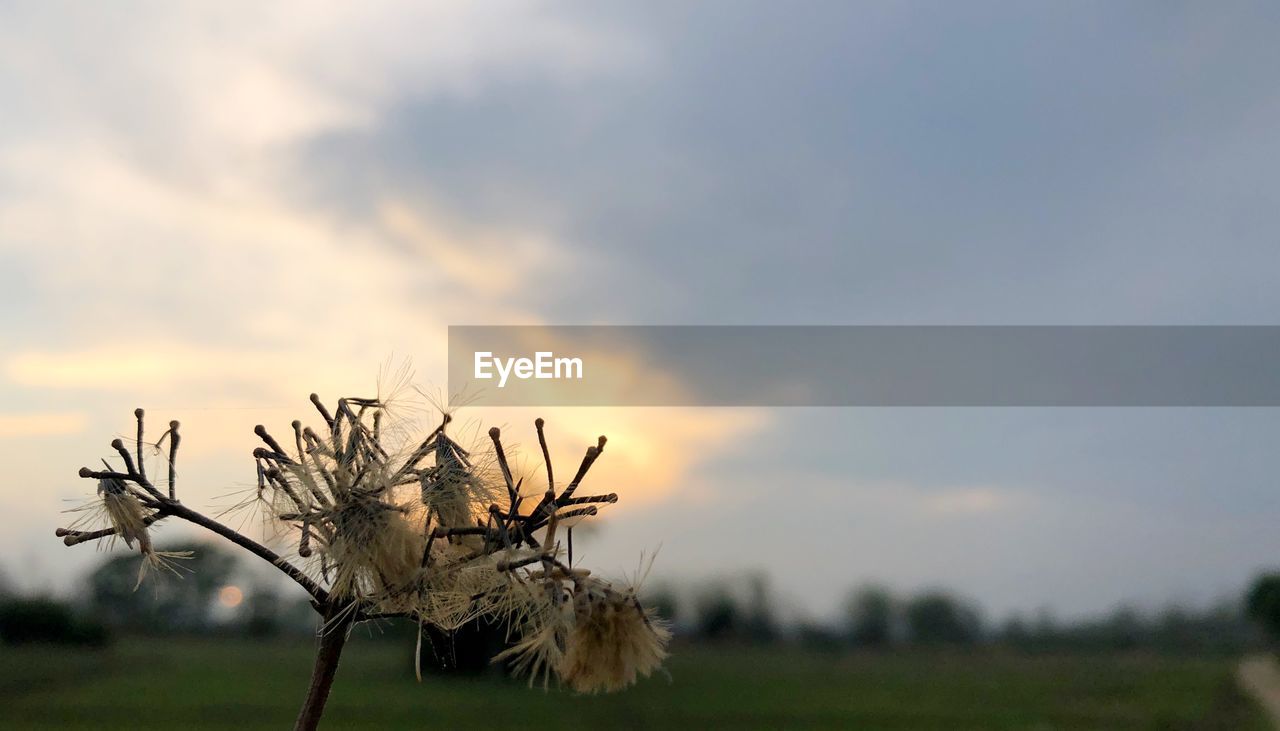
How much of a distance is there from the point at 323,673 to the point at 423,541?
254 mm

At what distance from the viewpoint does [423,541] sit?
0.96 meters

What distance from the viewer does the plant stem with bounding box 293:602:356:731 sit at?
104cm

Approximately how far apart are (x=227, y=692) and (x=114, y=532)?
107 inches

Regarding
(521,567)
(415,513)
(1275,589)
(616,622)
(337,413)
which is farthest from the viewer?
(1275,589)

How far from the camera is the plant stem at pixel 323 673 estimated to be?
40.8 inches

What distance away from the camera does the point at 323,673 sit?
41.4 inches

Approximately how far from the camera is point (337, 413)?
1.08 meters

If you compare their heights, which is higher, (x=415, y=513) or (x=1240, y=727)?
(x=415, y=513)

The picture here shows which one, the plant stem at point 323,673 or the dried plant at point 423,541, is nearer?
the dried plant at point 423,541

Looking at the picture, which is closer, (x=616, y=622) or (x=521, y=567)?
(x=616, y=622)

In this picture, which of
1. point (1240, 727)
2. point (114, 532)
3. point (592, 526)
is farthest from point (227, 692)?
point (1240, 727)

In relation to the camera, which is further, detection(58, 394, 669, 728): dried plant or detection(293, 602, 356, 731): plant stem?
detection(293, 602, 356, 731): plant stem

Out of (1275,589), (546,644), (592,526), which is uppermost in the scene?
(592,526)

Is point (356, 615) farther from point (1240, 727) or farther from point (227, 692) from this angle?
point (1240, 727)
